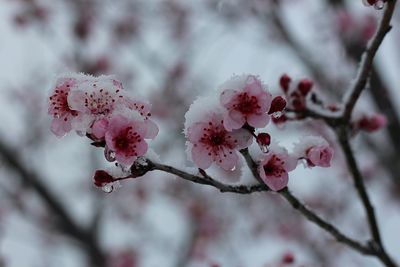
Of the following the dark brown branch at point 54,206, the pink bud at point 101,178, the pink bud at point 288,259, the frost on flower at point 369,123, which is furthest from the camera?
the dark brown branch at point 54,206

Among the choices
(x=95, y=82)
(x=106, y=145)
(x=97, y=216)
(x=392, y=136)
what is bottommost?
(x=97, y=216)

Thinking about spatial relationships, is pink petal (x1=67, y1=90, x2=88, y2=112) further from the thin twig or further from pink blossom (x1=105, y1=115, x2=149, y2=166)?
the thin twig

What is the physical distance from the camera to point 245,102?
145cm

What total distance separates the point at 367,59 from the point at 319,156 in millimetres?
548

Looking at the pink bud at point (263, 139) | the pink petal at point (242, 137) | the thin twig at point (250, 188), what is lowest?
the thin twig at point (250, 188)

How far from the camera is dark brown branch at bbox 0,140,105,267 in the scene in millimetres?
6707

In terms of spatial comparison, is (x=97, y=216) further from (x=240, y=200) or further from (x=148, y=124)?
(x=148, y=124)

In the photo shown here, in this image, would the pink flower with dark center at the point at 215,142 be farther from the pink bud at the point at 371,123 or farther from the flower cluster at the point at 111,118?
the pink bud at the point at 371,123

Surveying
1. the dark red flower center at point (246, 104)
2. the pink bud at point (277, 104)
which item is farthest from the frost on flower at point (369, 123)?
the dark red flower center at point (246, 104)

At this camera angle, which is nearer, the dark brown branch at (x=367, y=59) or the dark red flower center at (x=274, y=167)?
the dark red flower center at (x=274, y=167)

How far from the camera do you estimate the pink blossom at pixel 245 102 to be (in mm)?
1448

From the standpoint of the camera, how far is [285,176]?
62.3 inches

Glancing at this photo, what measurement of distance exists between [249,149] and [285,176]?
5.9 inches

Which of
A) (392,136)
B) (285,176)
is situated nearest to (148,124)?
(285,176)
